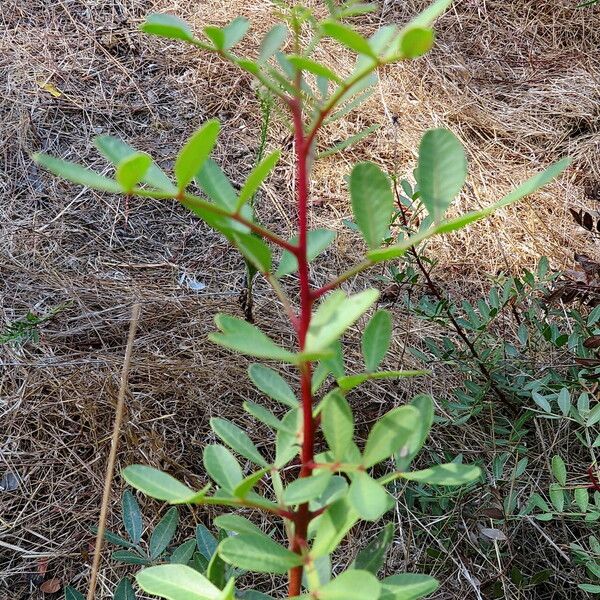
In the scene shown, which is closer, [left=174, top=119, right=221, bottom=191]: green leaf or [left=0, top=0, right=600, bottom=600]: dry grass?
[left=174, top=119, right=221, bottom=191]: green leaf

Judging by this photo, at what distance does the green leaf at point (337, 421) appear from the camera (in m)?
0.54

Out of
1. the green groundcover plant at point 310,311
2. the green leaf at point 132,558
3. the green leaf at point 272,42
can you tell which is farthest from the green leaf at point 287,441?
the green leaf at point 132,558

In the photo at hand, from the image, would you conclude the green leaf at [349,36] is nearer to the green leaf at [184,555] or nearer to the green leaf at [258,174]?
the green leaf at [258,174]

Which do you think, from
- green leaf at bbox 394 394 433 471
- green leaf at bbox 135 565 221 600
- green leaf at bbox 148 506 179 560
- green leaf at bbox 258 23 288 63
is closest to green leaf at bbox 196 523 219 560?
green leaf at bbox 148 506 179 560

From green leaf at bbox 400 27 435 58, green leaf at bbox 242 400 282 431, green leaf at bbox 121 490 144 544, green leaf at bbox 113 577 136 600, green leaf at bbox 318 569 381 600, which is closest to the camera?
green leaf at bbox 400 27 435 58

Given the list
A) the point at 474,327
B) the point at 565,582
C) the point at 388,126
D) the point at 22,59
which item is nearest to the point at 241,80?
the point at 388,126

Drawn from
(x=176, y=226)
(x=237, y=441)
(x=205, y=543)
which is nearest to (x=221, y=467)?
(x=237, y=441)

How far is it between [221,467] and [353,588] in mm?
200

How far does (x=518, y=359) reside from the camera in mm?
1585

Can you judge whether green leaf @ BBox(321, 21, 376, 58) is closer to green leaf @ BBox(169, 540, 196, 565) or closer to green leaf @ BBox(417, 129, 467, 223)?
green leaf @ BBox(417, 129, 467, 223)

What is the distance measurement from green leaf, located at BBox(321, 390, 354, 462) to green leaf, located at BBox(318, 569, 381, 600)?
0.09 meters

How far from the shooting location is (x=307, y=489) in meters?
0.55

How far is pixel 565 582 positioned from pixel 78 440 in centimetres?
110

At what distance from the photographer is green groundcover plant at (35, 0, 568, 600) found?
46cm
